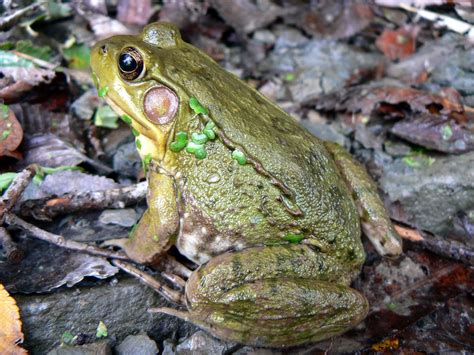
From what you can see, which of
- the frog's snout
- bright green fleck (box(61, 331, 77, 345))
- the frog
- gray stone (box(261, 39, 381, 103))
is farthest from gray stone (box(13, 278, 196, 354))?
gray stone (box(261, 39, 381, 103))

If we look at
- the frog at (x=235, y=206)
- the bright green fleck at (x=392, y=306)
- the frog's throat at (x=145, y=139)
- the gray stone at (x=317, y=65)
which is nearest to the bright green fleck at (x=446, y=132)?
the gray stone at (x=317, y=65)

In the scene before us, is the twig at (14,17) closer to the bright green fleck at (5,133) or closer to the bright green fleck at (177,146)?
the bright green fleck at (5,133)

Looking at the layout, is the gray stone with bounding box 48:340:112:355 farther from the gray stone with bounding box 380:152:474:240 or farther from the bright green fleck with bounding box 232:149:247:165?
the gray stone with bounding box 380:152:474:240

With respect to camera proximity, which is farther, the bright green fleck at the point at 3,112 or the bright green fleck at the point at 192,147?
the bright green fleck at the point at 3,112

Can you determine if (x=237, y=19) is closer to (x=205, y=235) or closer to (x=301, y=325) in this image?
(x=205, y=235)

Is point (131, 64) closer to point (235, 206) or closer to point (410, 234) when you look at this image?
point (235, 206)
